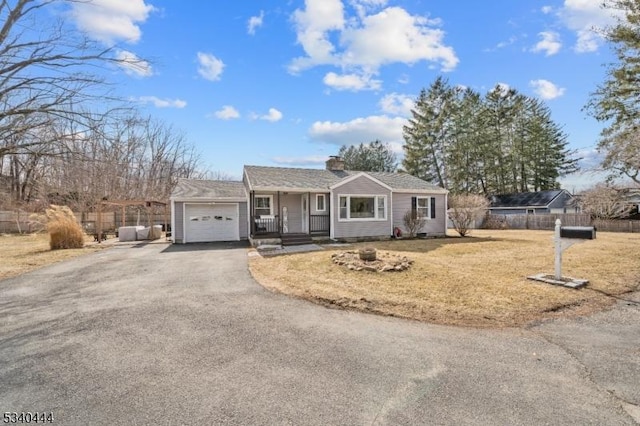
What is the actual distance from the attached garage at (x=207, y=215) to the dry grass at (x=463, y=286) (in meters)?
7.21

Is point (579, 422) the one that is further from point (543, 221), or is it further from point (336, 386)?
point (543, 221)

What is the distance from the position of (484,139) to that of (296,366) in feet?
126

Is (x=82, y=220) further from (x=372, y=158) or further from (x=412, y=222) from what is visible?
(x=372, y=158)

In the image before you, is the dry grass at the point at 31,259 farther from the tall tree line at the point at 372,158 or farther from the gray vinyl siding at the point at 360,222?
the tall tree line at the point at 372,158

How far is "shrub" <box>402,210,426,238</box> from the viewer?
17703mm

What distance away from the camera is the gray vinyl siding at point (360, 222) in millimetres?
16359

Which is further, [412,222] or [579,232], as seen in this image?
[412,222]

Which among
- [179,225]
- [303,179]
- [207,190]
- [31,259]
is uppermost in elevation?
[303,179]

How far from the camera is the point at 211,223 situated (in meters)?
17.2

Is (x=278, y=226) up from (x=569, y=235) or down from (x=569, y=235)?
down

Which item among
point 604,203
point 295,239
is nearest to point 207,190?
point 295,239

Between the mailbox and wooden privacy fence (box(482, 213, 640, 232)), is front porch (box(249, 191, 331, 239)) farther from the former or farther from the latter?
wooden privacy fence (box(482, 213, 640, 232))

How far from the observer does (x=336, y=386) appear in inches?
124

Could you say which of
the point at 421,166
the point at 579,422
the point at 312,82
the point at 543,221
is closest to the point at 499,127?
the point at 421,166
